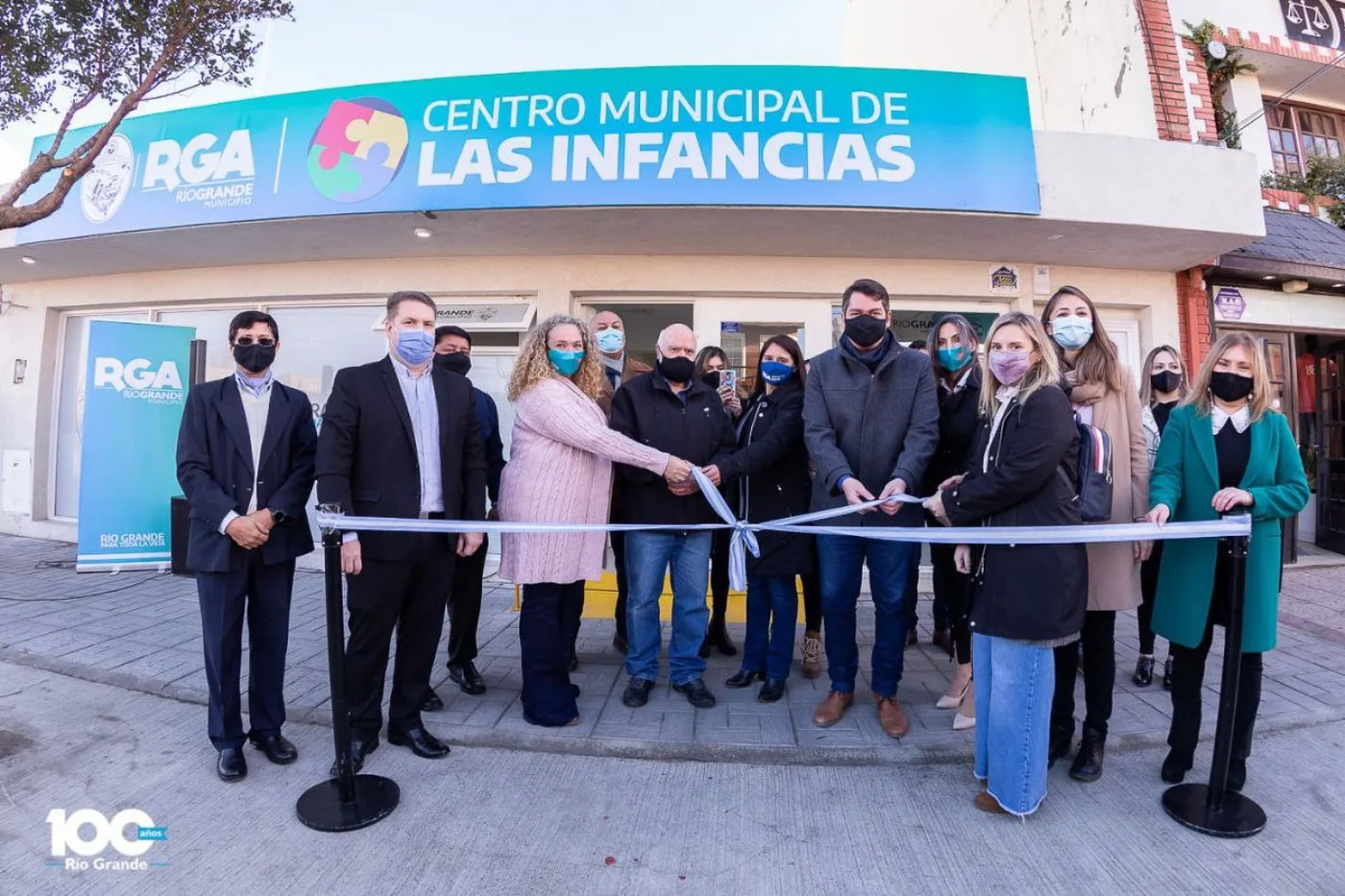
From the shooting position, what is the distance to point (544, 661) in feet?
10.3

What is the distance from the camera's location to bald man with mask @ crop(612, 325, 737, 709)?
3369 mm

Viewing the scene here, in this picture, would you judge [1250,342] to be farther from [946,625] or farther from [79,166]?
[79,166]

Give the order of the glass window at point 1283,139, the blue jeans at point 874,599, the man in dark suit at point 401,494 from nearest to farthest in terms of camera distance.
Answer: the man in dark suit at point 401,494 → the blue jeans at point 874,599 → the glass window at point 1283,139

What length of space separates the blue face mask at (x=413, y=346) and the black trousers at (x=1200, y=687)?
11.6 feet

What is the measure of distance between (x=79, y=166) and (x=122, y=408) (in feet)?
11.6

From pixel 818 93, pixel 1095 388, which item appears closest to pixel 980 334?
pixel 818 93

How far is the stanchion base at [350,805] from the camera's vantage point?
7.78ft

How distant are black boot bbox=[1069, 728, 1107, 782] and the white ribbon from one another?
95cm

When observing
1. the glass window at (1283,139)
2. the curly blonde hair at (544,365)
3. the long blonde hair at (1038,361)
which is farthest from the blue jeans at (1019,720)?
the glass window at (1283,139)

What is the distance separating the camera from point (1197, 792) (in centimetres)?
258

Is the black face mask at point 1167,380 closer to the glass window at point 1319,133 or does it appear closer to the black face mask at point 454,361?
the black face mask at point 454,361

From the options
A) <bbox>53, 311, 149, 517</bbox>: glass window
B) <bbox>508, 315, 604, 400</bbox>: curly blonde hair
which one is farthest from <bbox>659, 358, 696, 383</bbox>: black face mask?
<bbox>53, 311, 149, 517</bbox>: glass window

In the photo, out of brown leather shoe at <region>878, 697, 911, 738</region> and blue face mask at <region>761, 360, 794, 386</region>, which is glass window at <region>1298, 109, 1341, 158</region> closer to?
blue face mask at <region>761, 360, 794, 386</region>

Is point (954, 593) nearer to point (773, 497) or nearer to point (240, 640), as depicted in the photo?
point (773, 497)
